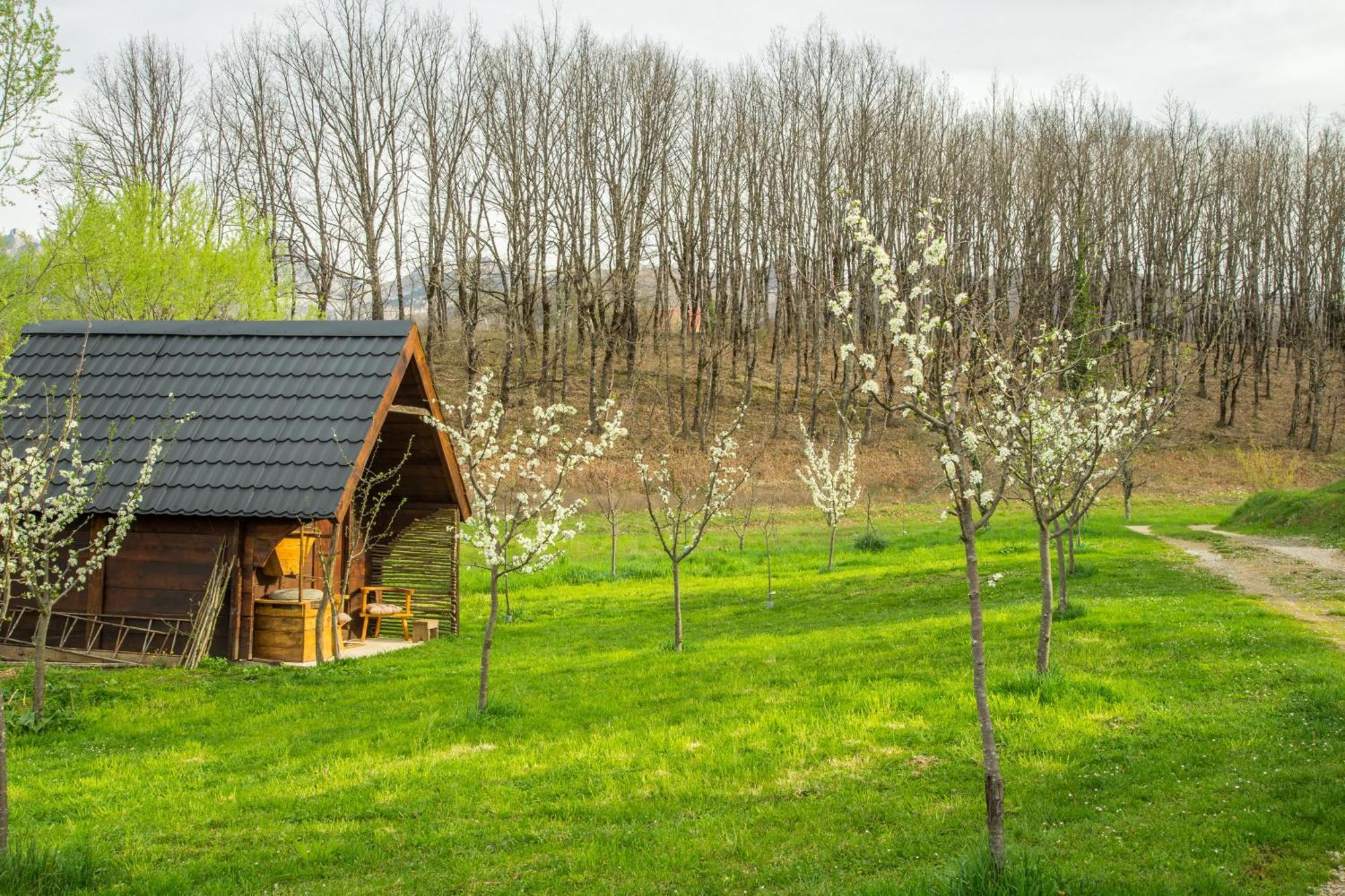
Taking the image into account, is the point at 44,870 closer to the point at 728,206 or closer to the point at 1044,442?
the point at 1044,442

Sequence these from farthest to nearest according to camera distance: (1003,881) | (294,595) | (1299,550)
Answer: (1299,550) < (294,595) < (1003,881)

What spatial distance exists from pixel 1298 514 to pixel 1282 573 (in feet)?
31.7

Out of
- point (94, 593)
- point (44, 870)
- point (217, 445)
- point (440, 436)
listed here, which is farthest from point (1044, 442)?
point (94, 593)

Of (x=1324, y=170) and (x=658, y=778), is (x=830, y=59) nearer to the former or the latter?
(x=1324, y=170)

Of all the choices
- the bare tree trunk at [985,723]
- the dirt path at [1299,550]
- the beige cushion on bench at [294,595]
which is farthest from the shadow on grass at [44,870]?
the dirt path at [1299,550]

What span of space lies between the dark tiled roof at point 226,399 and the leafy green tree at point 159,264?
1341 cm

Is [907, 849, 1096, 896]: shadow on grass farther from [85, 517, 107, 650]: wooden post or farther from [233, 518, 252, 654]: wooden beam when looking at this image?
[85, 517, 107, 650]: wooden post

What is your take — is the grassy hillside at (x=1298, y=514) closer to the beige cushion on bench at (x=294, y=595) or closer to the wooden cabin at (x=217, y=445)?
the wooden cabin at (x=217, y=445)

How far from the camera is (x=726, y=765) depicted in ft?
25.6

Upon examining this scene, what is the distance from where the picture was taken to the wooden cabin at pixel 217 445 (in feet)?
40.7

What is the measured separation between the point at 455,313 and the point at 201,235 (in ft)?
65.3

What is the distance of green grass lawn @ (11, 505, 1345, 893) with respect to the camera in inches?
232

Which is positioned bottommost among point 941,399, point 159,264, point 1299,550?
point 1299,550

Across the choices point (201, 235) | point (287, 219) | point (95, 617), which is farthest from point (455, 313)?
point (95, 617)
